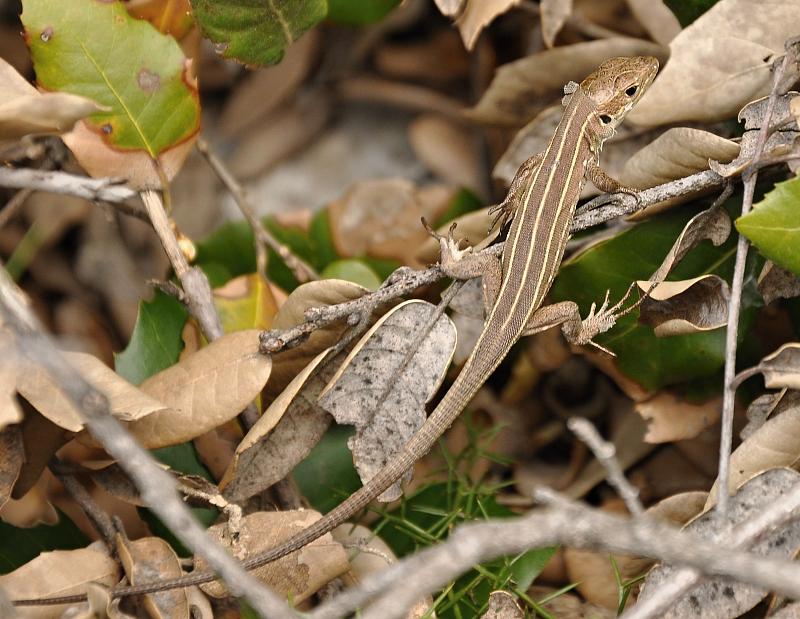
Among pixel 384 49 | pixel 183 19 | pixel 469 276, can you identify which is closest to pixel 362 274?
pixel 469 276

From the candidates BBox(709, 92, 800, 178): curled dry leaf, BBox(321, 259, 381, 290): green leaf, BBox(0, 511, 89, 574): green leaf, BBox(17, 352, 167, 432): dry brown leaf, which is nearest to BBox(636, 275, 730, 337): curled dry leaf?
BBox(709, 92, 800, 178): curled dry leaf

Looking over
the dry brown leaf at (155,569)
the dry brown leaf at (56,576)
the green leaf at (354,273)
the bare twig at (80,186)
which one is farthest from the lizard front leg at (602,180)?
the dry brown leaf at (56,576)

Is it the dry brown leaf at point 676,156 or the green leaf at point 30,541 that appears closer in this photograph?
the dry brown leaf at point 676,156

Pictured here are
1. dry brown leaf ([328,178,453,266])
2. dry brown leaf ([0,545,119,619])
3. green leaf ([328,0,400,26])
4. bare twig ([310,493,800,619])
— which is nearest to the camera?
bare twig ([310,493,800,619])

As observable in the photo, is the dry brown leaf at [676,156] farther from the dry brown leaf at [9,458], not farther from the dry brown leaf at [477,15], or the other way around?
the dry brown leaf at [9,458]

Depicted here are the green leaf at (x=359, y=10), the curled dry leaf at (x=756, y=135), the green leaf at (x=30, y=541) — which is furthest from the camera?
the green leaf at (x=359, y=10)

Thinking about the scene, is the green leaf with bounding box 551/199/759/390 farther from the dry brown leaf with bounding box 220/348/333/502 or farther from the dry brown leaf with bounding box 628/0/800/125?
the dry brown leaf with bounding box 220/348/333/502
